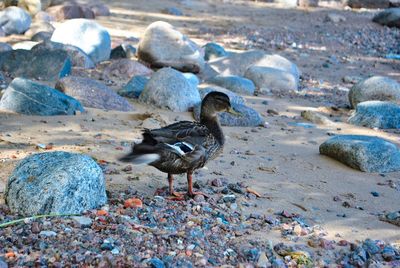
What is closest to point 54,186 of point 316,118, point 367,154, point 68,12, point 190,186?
point 190,186

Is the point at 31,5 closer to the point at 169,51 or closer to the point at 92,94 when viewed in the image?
the point at 169,51

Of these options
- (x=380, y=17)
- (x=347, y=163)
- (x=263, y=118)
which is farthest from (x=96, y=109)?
(x=380, y=17)

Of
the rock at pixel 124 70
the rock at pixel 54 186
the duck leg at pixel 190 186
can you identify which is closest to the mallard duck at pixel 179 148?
the duck leg at pixel 190 186

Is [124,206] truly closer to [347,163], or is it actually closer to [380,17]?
[347,163]

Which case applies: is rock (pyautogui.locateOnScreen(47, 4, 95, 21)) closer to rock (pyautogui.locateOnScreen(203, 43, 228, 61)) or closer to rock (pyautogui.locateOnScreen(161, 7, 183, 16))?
rock (pyautogui.locateOnScreen(161, 7, 183, 16))

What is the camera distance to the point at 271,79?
11.0 meters

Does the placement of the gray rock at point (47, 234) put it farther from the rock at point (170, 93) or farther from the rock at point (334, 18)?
the rock at point (334, 18)

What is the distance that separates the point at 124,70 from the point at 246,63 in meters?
2.34

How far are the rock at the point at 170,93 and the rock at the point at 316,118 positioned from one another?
1.55 m

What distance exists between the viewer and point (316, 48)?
15.3 metres

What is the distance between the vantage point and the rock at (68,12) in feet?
51.0

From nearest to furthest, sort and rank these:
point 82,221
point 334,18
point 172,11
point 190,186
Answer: point 82,221 < point 190,186 < point 172,11 < point 334,18

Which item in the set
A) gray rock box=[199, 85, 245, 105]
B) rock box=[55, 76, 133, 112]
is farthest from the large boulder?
rock box=[55, 76, 133, 112]

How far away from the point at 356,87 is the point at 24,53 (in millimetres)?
5083
